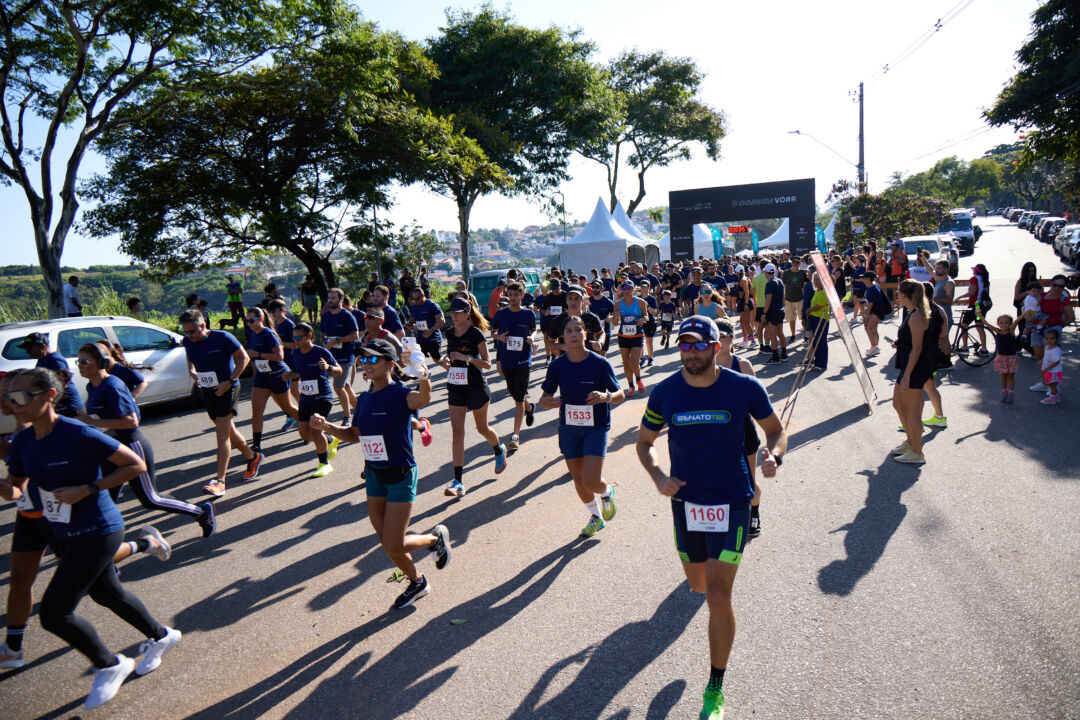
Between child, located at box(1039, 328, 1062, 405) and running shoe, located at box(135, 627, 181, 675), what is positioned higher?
child, located at box(1039, 328, 1062, 405)

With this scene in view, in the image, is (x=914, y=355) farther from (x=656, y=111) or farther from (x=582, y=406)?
(x=656, y=111)

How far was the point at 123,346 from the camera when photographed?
1018 cm

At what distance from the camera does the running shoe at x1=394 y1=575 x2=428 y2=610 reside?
4.17 metres

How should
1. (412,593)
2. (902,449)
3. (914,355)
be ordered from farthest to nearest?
(902,449), (914,355), (412,593)

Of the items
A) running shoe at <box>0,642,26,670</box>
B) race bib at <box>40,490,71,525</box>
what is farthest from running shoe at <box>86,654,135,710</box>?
race bib at <box>40,490,71,525</box>

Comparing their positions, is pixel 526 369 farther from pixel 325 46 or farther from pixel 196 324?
pixel 325 46

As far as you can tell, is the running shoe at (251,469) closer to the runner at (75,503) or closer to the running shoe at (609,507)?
the runner at (75,503)

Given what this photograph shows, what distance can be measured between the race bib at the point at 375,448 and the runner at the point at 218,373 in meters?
3.29

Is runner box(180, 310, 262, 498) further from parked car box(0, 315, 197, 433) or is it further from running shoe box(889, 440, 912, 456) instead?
running shoe box(889, 440, 912, 456)

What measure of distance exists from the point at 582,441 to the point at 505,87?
2274 cm

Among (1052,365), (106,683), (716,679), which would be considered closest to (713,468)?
(716,679)

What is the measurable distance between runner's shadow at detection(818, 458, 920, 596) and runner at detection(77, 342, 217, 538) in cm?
509

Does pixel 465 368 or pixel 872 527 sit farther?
pixel 465 368

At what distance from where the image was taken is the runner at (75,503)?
3301mm
